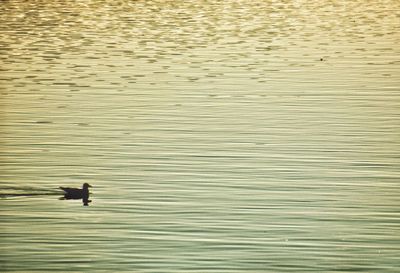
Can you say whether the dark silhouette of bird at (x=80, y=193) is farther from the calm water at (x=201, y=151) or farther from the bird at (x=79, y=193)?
the calm water at (x=201, y=151)

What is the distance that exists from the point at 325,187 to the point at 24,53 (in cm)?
2620

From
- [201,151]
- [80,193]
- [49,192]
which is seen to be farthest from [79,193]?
[201,151]

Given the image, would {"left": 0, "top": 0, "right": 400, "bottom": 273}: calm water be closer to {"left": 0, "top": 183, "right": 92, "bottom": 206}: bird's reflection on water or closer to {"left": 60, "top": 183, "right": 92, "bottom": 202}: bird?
{"left": 0, "top": 183, "right": 92, "bottom": 206}: bird's reflection on water

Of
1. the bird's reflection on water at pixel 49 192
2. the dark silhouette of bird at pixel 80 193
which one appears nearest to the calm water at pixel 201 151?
the bird's reflection on water at pixel 49 192

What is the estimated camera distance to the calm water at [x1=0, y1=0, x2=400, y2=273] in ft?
79.9

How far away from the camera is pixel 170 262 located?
2331cm

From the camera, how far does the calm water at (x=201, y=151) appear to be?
2436 centimetres

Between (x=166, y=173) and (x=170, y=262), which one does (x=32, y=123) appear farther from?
(x=170, y=262)

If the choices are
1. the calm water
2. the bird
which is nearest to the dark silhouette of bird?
the bird

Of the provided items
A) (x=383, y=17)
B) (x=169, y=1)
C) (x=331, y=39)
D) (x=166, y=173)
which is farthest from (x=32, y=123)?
(x=169, y=1)

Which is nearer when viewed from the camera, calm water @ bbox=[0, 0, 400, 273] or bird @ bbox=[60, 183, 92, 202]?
calm water @ bbox=[0, 0, 400, 273]

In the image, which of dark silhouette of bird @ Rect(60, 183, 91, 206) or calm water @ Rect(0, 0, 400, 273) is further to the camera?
dark silhouette of bird @ Rect(60, 183, 91, 206)

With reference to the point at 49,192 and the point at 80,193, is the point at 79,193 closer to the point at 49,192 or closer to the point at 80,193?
the point at 80,193

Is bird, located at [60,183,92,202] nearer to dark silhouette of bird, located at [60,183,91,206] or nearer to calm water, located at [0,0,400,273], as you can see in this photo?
dark silhouette of bird, located at [60,183,91,206]
